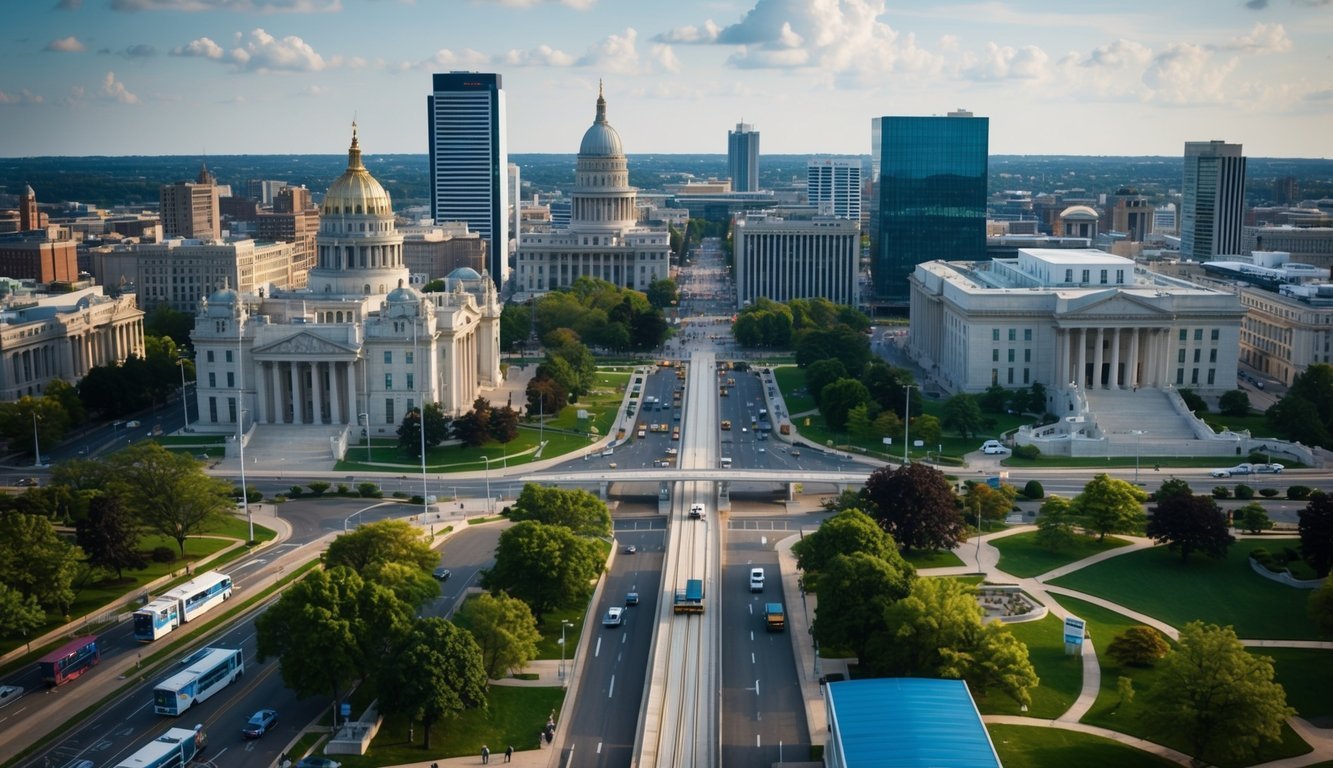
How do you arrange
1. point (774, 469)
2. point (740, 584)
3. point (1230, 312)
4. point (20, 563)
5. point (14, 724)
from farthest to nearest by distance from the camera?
1. point (1230, 312)
2. point (774, 469)
3. point (740, 584)
4. point (20, 563)
5. point (14, 724)

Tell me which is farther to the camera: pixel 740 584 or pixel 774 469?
pixel 774 469

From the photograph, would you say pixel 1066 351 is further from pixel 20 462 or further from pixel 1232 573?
pixel 20 462

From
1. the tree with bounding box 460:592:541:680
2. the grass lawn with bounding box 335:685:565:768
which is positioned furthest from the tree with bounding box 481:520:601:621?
the grass lawn with bounding box 335:685:565:768

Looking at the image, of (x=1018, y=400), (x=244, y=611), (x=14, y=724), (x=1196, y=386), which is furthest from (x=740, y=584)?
(x=1196, y=386)

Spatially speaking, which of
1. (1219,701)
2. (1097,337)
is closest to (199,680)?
(1219,701)

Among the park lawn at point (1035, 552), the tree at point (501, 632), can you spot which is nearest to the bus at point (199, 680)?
the tree at point (501, 632)

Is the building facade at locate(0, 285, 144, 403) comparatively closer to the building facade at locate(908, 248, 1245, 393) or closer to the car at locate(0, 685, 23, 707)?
the car at locate(0, 685, 23, 707)

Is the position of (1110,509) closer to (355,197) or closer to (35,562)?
(35,562)
